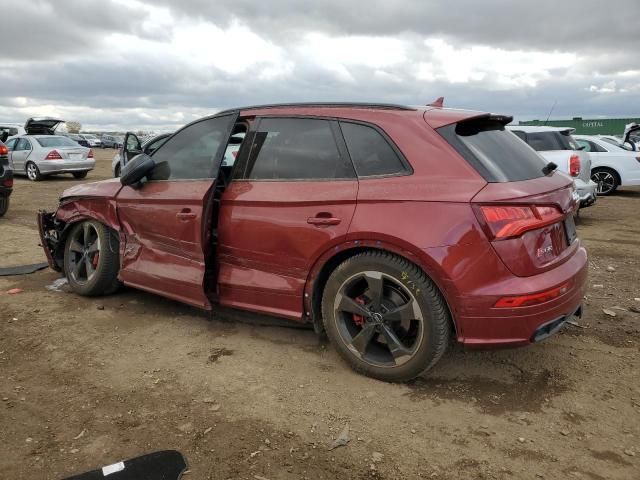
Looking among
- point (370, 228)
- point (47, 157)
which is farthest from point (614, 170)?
point (47, 157)

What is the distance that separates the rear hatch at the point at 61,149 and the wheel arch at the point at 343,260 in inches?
610

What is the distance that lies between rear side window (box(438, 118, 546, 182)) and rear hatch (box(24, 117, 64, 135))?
20.7 metres

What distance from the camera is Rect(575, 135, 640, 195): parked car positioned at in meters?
13.3

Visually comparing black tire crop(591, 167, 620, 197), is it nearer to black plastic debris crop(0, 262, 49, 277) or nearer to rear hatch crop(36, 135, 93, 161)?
black plastic debris crop(0, 262, 49, 277)

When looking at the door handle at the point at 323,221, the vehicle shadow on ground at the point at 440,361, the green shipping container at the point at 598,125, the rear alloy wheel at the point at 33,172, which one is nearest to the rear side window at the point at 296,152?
the door handle at the point at 323,221

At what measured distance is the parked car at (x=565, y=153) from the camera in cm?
878

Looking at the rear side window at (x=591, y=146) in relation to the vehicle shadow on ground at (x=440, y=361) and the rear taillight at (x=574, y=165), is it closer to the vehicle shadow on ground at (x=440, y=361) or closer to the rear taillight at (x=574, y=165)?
the rear taillight at (x=574, y=165)

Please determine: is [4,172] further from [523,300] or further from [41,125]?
[41,125]

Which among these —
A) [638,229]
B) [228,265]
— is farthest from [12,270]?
[638,229]

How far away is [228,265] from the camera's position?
3.81m

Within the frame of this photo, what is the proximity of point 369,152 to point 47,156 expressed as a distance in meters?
15.9

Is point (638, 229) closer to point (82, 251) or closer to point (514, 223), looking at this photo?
point (514, 223)

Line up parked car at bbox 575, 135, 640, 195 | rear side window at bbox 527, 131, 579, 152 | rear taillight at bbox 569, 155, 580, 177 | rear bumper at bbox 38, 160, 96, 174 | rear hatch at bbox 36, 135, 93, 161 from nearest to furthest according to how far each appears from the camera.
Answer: rear taillight at bbox 569, 155, 580, 177
rear side window at bbox 527, 131, 579, 152
parked car at bbox 575, 135, 640, 195
rear bumper at bbox 38, 160, 96, 174
rear hatch at bbox 36, 135, 93, 161

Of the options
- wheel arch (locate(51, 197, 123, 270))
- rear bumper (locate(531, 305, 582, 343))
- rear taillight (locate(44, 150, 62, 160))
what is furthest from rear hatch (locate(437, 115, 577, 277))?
rear taillight (locate(44, 150, 62, 160))
